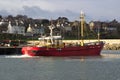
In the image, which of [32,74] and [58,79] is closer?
[58,79]

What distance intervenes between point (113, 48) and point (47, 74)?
86.8 meters

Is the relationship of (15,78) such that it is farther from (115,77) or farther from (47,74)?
(115,77)

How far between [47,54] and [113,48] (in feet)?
185

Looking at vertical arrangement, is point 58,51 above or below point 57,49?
below

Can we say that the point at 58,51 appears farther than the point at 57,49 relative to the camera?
Yes

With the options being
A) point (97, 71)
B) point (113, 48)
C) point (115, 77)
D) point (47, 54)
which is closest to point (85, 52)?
point (47, 54)

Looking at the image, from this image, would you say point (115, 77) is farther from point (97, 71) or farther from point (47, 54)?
point (47, 54)

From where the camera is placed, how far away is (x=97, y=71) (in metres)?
50.2

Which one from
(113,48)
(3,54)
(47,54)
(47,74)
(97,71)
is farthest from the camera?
(113,48)

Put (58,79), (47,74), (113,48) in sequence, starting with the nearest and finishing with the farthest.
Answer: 1. (58,79)
2. (47,74)
3. (113,48)

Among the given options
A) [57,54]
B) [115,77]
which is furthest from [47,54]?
[115,77]

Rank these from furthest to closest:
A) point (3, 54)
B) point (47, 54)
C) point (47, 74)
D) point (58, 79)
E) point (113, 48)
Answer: point (113, 48)
point (3, 54)
point (47, 54)
point (47, 74)
point (58, 79)

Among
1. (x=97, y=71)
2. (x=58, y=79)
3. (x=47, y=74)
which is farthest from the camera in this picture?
(x=97, y=71)

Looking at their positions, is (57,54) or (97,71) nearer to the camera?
(97,71)
